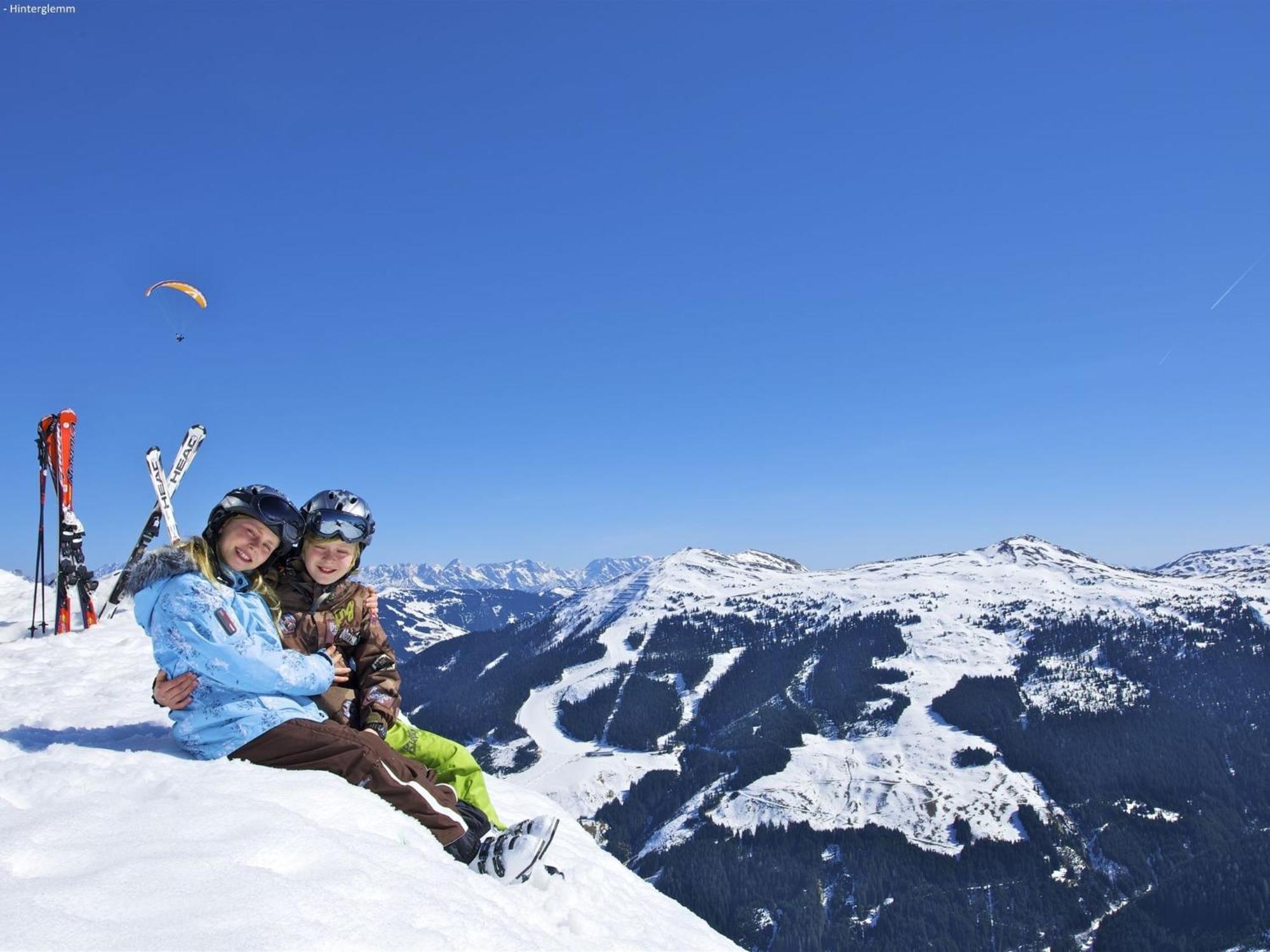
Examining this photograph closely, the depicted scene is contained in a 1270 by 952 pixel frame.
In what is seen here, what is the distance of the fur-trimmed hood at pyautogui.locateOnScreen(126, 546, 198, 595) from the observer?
6.20m

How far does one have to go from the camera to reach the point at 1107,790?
168m

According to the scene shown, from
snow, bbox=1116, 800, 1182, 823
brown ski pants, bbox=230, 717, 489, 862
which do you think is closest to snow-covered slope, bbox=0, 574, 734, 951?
brown ski pants, bbox=230, 717, 489, 862

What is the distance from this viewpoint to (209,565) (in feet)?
21.3

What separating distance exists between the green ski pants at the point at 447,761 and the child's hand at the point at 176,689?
6.51 ft

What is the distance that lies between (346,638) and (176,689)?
190 centimetres

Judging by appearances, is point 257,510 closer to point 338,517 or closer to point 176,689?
point 338,517

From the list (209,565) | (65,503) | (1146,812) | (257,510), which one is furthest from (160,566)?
(1146,812)

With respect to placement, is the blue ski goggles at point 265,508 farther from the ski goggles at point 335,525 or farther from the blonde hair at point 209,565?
the ski goggles at point 335,525

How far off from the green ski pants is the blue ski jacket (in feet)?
4.05

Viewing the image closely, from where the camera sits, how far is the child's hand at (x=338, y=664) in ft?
23.2

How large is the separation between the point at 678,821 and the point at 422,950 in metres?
175

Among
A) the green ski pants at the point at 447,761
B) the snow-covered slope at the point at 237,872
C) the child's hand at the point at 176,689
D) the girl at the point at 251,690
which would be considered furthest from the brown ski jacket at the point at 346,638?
the snow-covered slope at the point at 237,872

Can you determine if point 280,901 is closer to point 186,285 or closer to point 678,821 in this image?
point 186,285

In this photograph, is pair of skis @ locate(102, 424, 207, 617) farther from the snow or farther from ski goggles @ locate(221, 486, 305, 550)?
the snow
